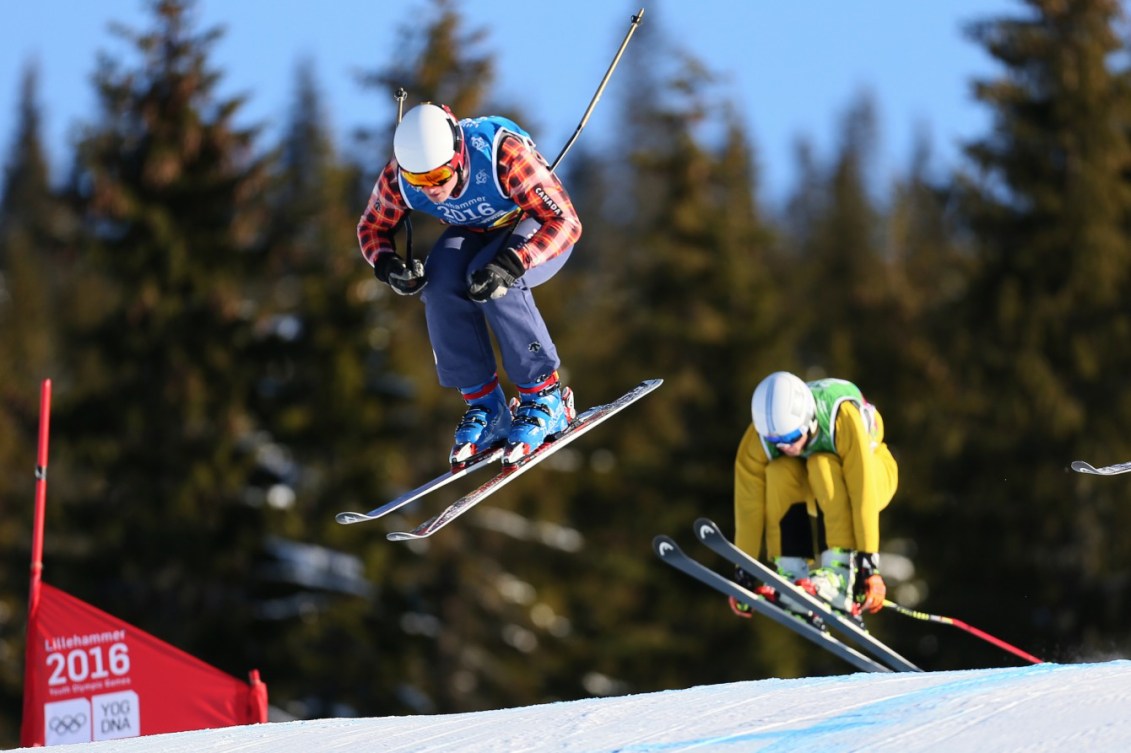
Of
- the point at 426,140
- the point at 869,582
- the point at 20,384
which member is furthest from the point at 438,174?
the point at 20,384

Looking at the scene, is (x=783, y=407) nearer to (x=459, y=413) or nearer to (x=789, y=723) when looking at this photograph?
(x=789, y=723)

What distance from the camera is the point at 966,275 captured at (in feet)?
79.0

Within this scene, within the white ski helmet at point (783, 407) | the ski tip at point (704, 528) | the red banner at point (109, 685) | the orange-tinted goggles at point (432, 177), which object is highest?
the orange-tinted goggles at point (432, 177)

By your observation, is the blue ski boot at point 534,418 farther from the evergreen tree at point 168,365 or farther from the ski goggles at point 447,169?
the evergreen tree at point 168,365

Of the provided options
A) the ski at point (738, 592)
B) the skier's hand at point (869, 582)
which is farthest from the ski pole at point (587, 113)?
the skier's hand at point (869, 582)

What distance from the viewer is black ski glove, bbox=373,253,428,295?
8.87 metres

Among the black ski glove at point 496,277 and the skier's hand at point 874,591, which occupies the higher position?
the black ski glove at point 496,277

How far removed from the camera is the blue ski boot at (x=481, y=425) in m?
9.36

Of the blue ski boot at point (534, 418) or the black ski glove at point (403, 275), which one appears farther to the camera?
the blue ski boot at point (534, 418)

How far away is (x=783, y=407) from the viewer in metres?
9.94

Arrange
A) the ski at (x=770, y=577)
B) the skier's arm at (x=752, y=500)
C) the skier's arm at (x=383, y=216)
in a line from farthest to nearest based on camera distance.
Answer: the skier's arm at (x=752, y=500)
the ski at (x=770, y=577)
the skier's arm at (x=383, y=216)

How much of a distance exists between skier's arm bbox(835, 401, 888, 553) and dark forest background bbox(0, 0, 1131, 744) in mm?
12524

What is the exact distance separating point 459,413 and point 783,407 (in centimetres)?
1399

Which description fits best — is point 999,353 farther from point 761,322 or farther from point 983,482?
point 761,322
